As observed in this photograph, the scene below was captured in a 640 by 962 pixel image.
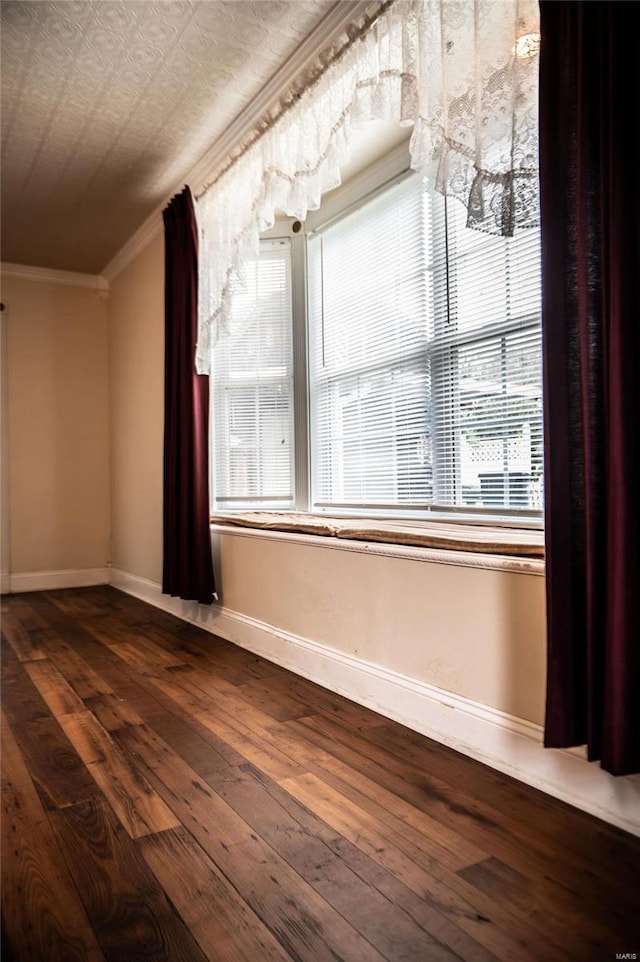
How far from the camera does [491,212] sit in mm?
1790

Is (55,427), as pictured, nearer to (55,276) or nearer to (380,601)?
(55,276)

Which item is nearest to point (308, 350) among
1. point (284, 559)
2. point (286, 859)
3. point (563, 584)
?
point (284, 559)

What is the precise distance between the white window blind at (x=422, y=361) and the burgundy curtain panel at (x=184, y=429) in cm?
64

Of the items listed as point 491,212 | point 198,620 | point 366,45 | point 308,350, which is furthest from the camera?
point 198,620

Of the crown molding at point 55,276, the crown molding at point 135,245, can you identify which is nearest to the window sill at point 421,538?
the crown molding at point 135,245

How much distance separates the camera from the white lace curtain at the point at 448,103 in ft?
5.71

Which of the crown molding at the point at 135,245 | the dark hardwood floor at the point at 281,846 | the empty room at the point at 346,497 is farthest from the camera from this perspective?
the crown molding at the point at 135,245

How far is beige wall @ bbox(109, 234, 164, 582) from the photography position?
4577 mm

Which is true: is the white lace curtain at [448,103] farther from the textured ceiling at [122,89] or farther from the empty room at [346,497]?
the textured ceiling at [122,89]

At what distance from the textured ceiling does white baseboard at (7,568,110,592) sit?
8.94ft

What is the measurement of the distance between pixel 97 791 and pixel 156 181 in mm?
3362

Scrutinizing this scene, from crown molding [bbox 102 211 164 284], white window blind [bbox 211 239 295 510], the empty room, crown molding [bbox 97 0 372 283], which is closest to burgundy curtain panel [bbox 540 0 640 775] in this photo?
the empty room

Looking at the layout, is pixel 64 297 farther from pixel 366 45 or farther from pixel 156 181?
pixel 366 45

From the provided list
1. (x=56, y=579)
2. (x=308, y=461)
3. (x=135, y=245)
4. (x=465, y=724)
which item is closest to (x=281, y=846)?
(x=465, y=724)
